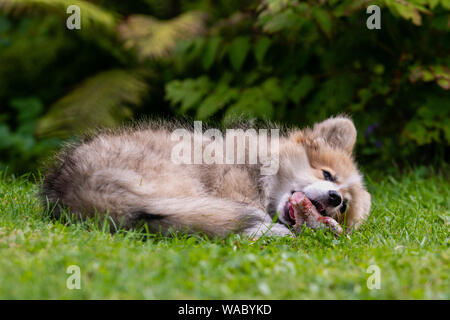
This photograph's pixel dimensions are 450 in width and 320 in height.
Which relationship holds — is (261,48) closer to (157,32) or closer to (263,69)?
(263,69)

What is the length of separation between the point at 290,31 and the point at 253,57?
0.86 metres

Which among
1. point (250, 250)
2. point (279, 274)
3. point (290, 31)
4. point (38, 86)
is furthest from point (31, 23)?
point (279, 274)

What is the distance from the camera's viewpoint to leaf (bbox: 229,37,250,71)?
5949 mm

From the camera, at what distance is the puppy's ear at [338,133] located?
14.4ft

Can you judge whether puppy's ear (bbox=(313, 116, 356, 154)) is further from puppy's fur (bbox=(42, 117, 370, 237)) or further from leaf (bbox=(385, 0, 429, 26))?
leaf (bbox=(385, 0, 429, 26))

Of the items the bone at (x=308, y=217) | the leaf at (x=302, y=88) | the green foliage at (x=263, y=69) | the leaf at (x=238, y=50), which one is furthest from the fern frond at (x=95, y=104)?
the bone at (x=308, y=217)

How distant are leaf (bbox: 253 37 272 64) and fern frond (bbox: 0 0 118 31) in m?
2.06

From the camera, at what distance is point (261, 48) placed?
19.4 feet

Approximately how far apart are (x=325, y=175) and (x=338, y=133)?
45cm

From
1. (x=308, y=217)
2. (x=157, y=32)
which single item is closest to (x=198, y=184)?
(x=308, y=217)

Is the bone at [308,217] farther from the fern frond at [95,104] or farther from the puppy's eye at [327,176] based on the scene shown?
the fern frond at [95,104]

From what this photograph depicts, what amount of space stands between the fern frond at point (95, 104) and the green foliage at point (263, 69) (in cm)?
2

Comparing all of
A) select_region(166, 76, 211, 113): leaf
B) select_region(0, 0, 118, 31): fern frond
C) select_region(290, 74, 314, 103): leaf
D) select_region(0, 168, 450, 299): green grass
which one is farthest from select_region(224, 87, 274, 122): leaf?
select_region(0, 168, 450, 299): green grass

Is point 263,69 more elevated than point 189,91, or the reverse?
point 263,69
